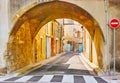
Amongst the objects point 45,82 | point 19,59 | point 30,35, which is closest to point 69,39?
point 30,35

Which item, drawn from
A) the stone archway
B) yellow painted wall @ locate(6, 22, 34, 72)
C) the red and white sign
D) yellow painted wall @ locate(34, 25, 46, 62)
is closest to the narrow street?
yellow painted wall @ locate(6, 22, 34, 72)

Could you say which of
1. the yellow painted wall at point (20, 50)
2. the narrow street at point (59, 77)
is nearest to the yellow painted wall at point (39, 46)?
the yellow painted wall at point (20, 50)

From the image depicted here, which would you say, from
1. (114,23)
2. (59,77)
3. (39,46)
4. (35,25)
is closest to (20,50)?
(35,25)

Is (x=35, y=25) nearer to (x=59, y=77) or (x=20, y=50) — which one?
(x=20, y=50)

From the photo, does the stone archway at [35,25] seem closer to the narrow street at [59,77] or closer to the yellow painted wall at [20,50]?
the yellow painted wall at [20,50]

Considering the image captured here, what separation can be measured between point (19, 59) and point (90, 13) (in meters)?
5.76

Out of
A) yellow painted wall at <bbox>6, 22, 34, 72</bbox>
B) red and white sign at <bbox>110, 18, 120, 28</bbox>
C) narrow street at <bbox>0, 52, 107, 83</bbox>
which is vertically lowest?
narrow street at <bbox>0, 52, 107, 83</bbox>

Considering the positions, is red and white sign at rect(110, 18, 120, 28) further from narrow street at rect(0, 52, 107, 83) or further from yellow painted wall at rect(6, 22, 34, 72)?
yellow painted wall at rect(6, 22, 34, 72)

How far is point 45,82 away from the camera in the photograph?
12.5 m

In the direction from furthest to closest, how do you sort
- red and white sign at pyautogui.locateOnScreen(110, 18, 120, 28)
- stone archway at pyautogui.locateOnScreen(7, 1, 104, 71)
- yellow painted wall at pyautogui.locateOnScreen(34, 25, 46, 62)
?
yellow painted wall at pyautogui.locateOnScreen(34, 25, 46, 62)
stone archway at pyautogui.locateOnScreen(7, 1, 104, 71)
red and white sign at pyautogui.locateOnScreen(110, 18, 120, 28)

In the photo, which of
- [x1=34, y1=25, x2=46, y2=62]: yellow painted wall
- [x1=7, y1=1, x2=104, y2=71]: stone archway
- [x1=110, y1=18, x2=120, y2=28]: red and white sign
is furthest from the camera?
[x1=34, y1=25, x2=46, y2=62]: yellow painted wall

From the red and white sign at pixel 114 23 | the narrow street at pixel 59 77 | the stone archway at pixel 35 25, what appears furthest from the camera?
the stone archway at pixel 35 25

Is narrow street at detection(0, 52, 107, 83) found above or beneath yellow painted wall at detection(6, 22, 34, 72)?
beneath

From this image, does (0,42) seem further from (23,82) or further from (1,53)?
(23,82)
